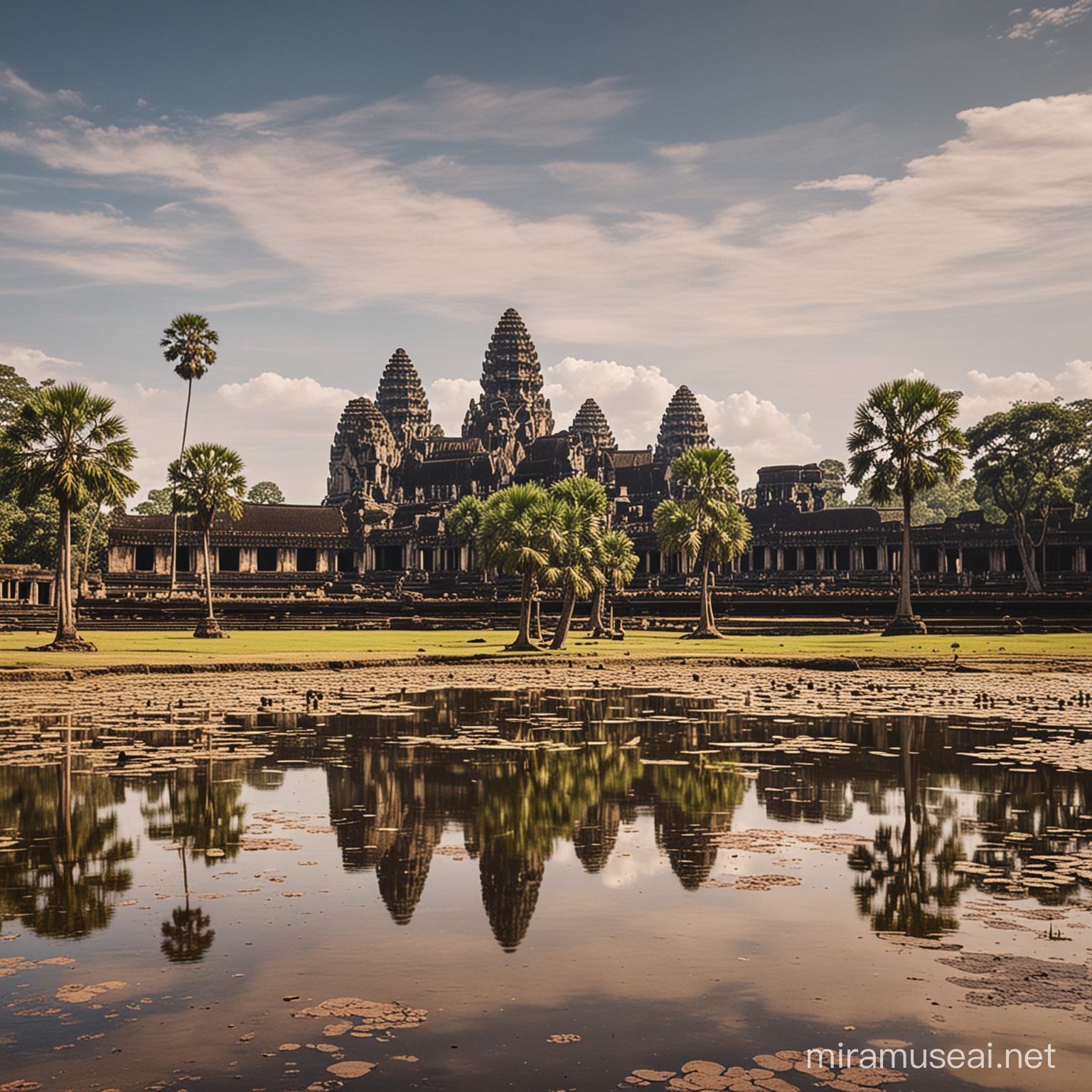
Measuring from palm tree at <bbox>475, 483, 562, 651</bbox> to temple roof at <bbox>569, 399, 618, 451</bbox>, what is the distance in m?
93.3

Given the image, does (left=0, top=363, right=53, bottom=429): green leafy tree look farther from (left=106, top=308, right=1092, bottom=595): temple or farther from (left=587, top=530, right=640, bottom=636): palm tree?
(left=587, top=530, right=640, bottom=636): palm tree

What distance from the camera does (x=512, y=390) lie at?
131 meters

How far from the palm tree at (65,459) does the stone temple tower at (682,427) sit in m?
93.0

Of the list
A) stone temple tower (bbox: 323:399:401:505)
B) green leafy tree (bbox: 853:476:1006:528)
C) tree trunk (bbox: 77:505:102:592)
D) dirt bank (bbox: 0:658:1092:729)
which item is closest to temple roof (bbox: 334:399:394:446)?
stone temple tower (bbox: 323:399:401:505)

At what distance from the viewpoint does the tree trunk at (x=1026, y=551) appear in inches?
2729

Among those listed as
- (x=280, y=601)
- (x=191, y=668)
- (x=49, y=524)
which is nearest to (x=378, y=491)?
(x=49, y=524)

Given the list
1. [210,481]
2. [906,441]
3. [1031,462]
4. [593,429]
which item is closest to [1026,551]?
[1031,462]

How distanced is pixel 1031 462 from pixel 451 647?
50839 mm

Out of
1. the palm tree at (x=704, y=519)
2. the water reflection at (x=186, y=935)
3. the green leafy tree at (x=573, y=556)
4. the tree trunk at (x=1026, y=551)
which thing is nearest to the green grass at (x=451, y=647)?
the green leafy tree at (x=573, y=556)

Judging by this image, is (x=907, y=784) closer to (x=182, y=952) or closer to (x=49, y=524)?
(x=182, y=952)

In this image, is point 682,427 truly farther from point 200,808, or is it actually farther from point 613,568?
point 200,808

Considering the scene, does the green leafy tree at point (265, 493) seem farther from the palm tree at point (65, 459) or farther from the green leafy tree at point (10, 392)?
the palm tree at point (65, 459)

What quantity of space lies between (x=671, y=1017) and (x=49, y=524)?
247ft

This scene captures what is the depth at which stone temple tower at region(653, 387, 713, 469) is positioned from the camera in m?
129
